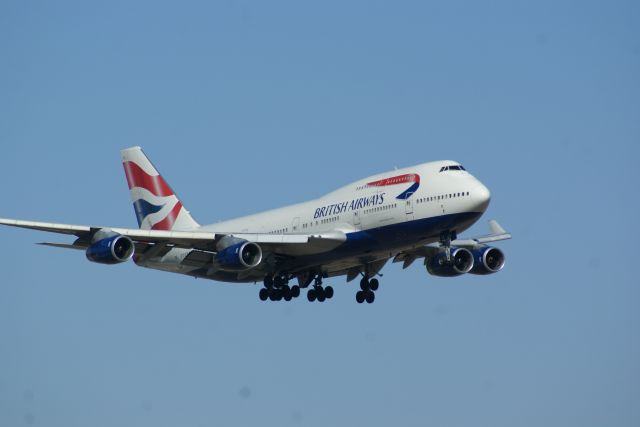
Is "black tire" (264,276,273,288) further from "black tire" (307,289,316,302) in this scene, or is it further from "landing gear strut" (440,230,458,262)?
"landing gear strut" (440,230,458,262)

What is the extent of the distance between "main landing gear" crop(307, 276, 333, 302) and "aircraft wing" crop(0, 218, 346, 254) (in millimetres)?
4334

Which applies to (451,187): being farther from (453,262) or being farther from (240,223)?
(240,223)

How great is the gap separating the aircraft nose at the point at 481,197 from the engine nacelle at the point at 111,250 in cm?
1710

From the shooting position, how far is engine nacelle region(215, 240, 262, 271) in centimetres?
6075

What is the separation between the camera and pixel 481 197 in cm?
5875

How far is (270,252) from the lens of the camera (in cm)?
6431

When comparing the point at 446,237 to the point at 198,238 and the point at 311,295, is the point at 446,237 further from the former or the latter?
the point at 198,238

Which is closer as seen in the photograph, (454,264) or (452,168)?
(452,168)

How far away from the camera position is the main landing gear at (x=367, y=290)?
67625 mm

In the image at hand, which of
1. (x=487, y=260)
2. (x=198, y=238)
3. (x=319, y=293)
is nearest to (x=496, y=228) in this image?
(x=487, y=260)

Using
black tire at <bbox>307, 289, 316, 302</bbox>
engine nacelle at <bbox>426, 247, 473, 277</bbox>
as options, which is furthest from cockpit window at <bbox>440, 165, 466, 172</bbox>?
black tire at <bbox>307, 289, 316, 302</bbox>

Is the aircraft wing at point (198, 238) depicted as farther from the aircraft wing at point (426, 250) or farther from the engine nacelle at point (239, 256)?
the aircraft wing at point (426, 250)

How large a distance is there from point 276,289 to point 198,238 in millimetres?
6236

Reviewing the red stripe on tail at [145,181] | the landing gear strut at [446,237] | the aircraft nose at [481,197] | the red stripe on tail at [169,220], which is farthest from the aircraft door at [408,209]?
the red stripe on tail at [145,181]
